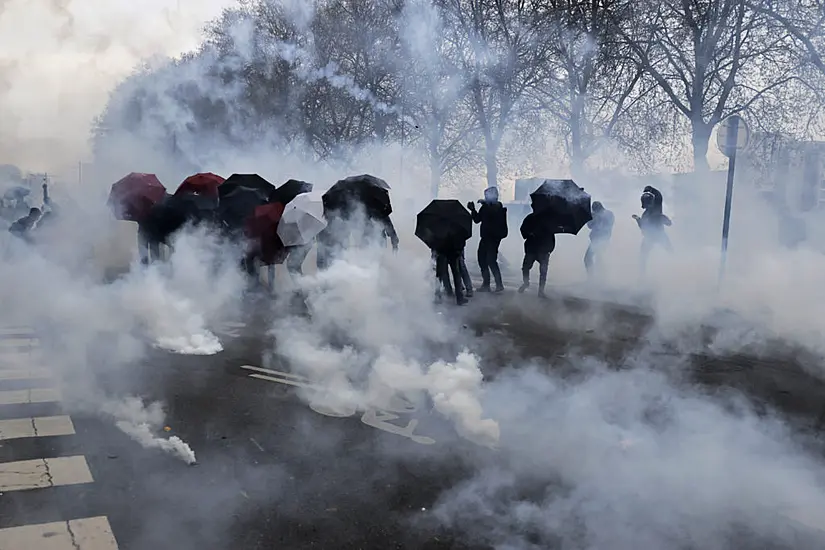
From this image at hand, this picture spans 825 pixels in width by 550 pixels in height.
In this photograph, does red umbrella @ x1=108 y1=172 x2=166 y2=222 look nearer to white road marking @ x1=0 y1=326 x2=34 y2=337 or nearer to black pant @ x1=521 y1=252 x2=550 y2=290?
white road marking @ x1=0 y1=326 x2=34 y2=337

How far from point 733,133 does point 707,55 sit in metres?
5.87

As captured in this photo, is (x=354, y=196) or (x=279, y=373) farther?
(x=354, y=196)

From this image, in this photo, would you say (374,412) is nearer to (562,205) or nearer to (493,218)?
(493,218)

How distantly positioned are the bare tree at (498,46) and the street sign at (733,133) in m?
4.24

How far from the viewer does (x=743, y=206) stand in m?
15.2

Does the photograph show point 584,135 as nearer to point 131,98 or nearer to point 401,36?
point 401,36

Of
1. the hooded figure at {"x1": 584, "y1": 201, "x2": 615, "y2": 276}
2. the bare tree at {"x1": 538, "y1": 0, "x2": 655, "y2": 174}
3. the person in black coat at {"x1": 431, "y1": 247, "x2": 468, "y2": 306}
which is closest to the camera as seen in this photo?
the person in black coat at {"x1": 431, "y1": 247, "x2": 468, "y2": 306}

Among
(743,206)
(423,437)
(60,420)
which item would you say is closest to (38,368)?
(60,420)

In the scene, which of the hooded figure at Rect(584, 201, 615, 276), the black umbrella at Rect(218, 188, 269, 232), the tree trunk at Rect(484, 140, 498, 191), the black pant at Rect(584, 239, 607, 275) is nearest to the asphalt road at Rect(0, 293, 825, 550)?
→ the black umbrella at Rect(218, 188, 269, 232)

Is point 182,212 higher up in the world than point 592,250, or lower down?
higher up

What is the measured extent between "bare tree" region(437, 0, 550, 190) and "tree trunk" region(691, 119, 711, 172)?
361cm

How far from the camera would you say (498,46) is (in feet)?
45.8

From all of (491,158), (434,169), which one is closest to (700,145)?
(491,158)

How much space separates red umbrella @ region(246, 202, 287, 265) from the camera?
9.88m
